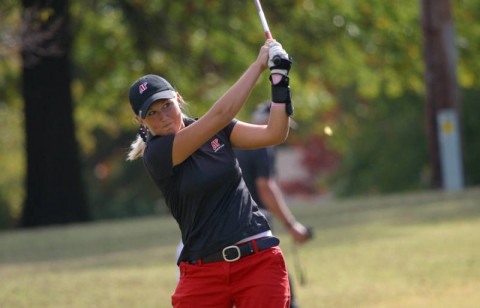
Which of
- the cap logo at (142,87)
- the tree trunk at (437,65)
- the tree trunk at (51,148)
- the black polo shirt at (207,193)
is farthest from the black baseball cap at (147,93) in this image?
the tree trunk at (51,148)

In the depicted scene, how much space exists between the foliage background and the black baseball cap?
1383 cm

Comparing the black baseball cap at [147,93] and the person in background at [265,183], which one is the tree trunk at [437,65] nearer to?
the person in background at [265,183]

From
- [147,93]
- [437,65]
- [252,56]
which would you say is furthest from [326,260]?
[252,56]

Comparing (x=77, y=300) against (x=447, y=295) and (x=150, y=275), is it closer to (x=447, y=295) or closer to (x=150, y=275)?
(x=150, y=275)

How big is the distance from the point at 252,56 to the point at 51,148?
22.0ft

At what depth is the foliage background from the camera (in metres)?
29.3

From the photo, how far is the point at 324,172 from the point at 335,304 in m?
53.7

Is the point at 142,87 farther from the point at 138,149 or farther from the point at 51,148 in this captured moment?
the point at 51,148

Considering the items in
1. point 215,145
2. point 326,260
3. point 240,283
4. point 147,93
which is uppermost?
point 326,260

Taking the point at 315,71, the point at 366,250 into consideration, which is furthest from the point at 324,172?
the point at 366,250

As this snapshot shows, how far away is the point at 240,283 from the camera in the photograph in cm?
621

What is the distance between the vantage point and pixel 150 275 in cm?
1518

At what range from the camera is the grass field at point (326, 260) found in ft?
42.2

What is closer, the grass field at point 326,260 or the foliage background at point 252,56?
the grass field at point 326,260
